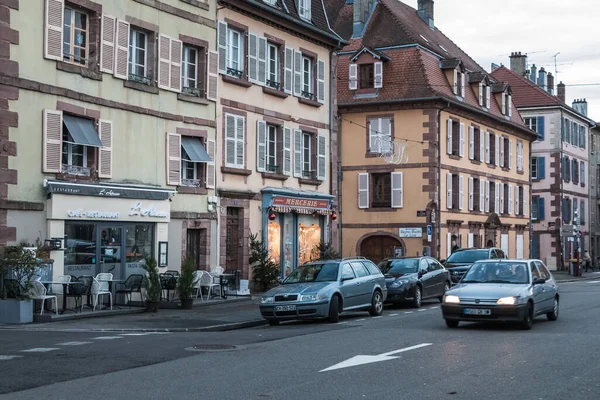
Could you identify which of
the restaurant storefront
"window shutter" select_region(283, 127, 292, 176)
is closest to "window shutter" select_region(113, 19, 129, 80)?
the restaurant storefront

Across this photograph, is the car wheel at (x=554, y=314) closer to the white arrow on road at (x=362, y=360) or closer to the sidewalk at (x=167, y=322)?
the sidewalk at (x=167, y=322)

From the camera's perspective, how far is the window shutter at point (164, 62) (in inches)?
1076

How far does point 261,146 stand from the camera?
32.2 metres

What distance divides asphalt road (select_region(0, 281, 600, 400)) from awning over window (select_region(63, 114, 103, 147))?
7222mm

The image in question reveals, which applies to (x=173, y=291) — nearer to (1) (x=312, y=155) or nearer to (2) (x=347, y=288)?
(2) (x=347, y=288)

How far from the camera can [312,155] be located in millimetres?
35688

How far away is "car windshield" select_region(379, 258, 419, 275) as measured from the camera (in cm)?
2783

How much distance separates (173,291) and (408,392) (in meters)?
17.0

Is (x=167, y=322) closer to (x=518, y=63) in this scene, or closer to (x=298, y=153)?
(x=298, y=153)

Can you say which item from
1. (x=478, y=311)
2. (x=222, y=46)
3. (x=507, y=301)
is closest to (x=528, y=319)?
(x=507, y=301)

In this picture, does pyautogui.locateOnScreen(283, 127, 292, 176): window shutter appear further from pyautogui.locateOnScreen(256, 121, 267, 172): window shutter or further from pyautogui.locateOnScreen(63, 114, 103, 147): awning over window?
pyautogui.locateOnScreen(63, 114, 103, 147): awning over window

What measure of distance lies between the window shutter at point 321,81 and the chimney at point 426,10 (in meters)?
22.8

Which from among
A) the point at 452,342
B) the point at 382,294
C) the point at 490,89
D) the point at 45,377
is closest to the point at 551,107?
the point at 490,89

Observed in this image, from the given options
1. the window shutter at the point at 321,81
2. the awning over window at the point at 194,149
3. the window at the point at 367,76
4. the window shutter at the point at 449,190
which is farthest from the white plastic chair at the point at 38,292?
the window shutter at the point at 449,190
